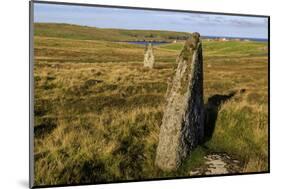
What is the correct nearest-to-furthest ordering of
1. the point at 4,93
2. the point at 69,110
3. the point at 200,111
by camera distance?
the point at 4,93 < the point at 69,110 < the point at 200,111

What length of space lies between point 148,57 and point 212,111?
970 mm

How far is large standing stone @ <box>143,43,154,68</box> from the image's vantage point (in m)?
5.22

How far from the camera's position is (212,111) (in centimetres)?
556

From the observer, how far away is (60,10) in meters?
4.86

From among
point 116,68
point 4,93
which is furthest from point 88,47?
point 4,93

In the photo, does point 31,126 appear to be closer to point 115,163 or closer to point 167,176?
point 115,163

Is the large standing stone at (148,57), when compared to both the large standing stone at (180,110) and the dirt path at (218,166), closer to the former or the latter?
the large standing stone at (180,110)

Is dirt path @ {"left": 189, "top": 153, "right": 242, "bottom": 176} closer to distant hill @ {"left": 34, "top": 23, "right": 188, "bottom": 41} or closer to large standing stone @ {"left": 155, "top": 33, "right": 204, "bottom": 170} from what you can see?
large standing stone @ {"left": 155, "top": 33, "right": 204, "bottom": 170}

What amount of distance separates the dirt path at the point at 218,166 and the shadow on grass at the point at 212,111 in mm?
221

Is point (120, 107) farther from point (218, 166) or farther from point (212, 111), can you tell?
point (218, 166)

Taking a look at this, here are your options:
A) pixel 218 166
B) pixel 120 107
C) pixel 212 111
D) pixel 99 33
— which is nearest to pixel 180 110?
pixel 212 111

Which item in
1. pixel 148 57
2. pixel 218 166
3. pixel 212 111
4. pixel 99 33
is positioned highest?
pixel 99 33

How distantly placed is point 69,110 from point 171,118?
3.48 ft

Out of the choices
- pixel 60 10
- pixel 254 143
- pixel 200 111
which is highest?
pixel 60 10
